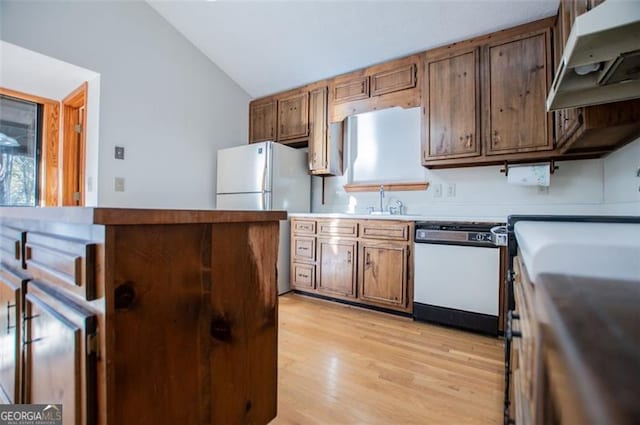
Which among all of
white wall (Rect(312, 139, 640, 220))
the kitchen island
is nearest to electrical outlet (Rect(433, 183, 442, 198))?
white wall (Rect(312, 139, 640, 220))

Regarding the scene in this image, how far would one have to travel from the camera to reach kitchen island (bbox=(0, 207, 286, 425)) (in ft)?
2.12

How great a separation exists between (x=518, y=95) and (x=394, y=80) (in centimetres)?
103

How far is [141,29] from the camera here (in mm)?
2846

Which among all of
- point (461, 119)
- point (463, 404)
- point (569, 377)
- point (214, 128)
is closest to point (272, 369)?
point (463, 404)

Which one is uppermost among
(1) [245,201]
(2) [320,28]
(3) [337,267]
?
(2) [320,28]

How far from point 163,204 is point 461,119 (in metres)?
2.94

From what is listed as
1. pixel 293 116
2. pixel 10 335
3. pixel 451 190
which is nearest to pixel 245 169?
pixel 293 116

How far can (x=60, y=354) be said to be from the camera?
0.75 metres

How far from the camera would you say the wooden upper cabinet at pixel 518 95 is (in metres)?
2.12

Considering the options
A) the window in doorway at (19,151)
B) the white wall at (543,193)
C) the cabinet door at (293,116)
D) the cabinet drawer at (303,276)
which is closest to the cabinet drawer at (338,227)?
the cabinet drawer at (303,276)

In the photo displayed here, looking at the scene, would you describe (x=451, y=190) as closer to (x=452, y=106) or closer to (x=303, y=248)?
(x=452, y=106)

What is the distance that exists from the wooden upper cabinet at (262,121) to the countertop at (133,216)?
2.87 metres

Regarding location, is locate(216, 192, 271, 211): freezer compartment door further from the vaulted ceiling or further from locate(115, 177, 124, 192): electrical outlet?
the vaulted ceiling

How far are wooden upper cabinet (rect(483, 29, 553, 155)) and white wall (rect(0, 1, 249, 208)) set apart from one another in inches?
112
